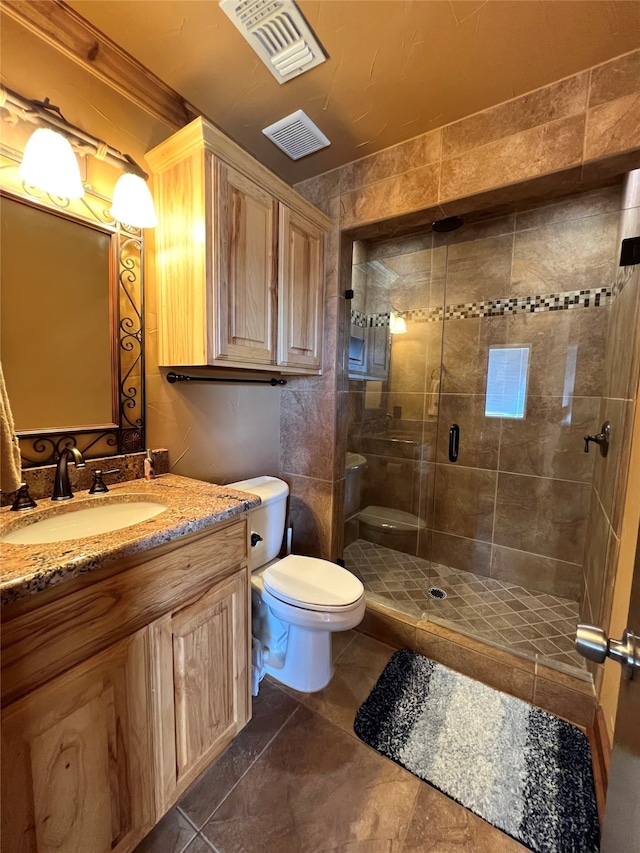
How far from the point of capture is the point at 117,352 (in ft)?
4.20

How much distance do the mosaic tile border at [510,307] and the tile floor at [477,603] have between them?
1.74 metres

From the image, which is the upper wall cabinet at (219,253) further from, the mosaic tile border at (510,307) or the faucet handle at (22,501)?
the mosaic tile border at (510,307)

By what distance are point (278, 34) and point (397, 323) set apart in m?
1.68

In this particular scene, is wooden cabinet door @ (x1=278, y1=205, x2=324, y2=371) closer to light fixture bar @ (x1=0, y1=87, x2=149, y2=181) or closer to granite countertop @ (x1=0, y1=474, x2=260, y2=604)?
light fixture bar @ (x1=0, y1=87, x2=149, y2=181)

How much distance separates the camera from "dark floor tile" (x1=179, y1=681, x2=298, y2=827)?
3.50 feet

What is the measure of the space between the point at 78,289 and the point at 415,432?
217 centimetres

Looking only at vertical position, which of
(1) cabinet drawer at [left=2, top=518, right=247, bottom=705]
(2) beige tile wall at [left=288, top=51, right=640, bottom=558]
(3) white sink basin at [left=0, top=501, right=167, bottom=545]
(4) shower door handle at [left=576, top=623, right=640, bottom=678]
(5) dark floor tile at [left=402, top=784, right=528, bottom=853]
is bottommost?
(5) dark floor tile at [left=402, top=784, right=528, bottom=853]

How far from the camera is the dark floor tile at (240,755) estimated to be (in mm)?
1065

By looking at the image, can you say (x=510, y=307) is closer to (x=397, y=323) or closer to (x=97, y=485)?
(x=397, y=323)

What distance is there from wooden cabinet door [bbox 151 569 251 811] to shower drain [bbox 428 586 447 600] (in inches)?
51.0

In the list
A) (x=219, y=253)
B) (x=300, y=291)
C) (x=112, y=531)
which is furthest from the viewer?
(x=300, y=291)

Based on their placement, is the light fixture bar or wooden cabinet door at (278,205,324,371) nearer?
the light fixture bar

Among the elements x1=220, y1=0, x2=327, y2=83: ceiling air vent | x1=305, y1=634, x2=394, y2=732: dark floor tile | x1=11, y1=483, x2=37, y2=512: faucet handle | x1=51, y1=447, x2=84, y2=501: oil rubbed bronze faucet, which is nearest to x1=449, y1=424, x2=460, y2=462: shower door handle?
x1=305, y1=634, x2=394, y2=732: dark floor tile

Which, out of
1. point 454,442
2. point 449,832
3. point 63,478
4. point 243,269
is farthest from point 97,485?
point 454,442
